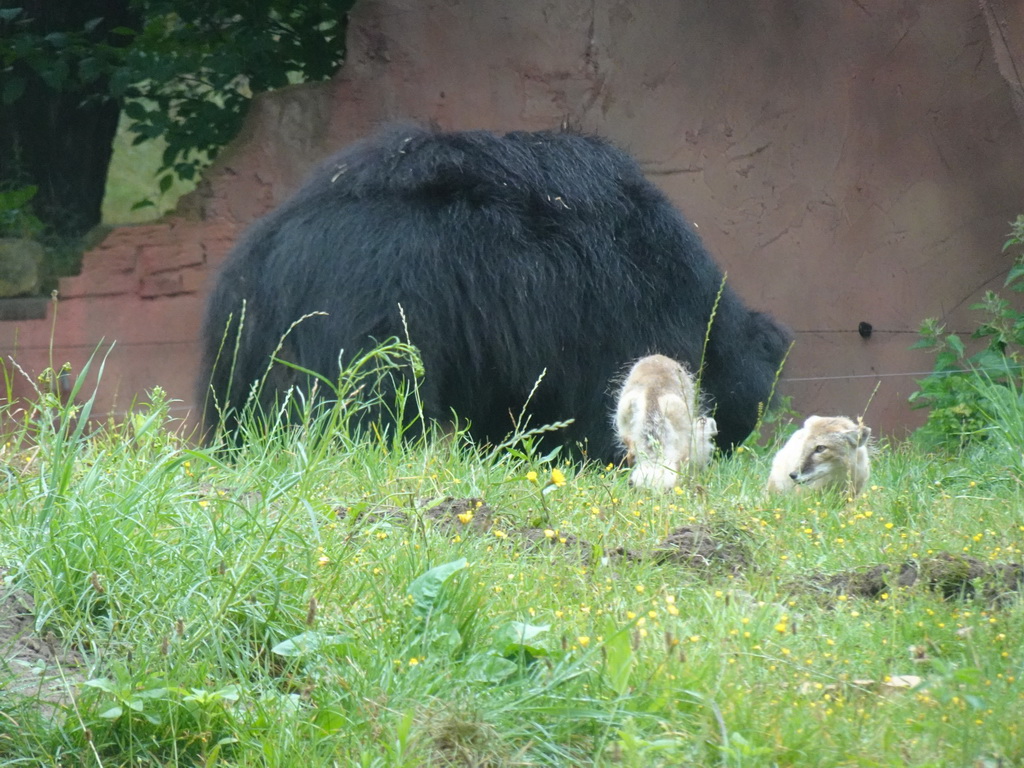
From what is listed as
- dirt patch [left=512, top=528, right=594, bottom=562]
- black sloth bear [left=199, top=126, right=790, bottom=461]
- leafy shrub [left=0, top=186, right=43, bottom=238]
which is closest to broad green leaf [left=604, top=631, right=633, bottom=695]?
dirt patch [left=512, top=528, right=594, bottom=562]

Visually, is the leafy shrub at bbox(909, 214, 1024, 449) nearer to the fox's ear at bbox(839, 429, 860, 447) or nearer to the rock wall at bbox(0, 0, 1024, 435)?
the rock wall at bbox(0, 0, 1024, 435)

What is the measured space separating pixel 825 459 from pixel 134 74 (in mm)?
6556

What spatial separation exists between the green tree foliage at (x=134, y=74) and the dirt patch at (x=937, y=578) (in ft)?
22.8

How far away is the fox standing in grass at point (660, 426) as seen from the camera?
447 centimetres

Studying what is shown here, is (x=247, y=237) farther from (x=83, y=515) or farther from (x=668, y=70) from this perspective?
(x=668, y=70)

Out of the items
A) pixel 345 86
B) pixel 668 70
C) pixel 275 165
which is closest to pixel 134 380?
pixel 275 165

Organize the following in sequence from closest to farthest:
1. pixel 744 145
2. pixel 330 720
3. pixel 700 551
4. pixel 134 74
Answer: pixel 330 720, pixel 700 551, pixel 744 145, pixel 134 74

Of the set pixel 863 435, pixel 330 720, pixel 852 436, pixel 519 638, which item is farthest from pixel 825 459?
pixel 330 720

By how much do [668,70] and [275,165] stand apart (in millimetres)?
2904

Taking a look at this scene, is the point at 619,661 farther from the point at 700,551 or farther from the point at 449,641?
the point at 700,551

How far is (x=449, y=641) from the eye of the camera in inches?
102

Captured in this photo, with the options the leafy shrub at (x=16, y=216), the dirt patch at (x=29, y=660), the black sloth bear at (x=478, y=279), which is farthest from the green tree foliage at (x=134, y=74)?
the dirt patch at (x=29, y=660)

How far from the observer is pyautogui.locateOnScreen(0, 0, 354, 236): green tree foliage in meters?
9.10

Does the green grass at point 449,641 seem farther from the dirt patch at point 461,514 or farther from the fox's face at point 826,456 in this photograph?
the fox's face at point 826,456
